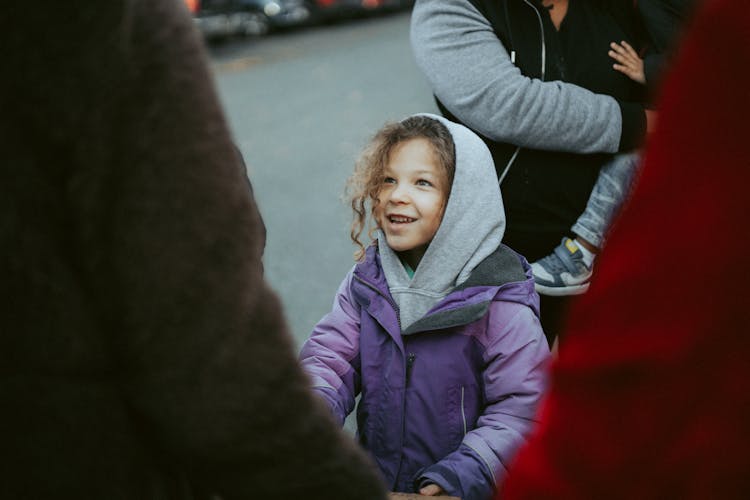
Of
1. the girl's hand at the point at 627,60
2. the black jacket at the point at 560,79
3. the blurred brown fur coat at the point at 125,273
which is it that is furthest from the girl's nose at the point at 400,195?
the blurred brown fur coat at the point at 125,273

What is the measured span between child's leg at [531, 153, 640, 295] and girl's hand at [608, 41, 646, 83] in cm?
21

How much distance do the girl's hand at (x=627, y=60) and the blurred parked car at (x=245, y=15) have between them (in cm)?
991

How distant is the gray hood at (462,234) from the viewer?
194cm

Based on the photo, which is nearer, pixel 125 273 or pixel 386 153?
pixel 125 273

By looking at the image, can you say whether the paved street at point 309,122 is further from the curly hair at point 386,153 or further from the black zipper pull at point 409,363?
the black zipper pull at point 409,363

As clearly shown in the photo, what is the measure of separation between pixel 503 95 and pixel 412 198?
37cm

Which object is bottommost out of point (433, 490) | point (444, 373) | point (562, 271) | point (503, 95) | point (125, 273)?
point (433, 490)

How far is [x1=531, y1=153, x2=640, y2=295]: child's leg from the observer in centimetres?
197

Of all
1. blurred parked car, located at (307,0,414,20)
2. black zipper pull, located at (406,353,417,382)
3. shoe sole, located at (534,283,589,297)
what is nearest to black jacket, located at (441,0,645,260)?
shoe sole, located at (534,283,589,297)

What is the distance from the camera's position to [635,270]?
65 cm

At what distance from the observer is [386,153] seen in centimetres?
214

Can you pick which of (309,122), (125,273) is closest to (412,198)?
(125,273)

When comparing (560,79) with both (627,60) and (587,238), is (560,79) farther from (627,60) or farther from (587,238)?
(587,238)

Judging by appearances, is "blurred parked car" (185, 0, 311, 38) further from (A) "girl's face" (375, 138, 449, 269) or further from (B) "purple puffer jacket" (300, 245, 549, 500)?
(B) "purple puffer jacket" (300, 245, 549, 500)
